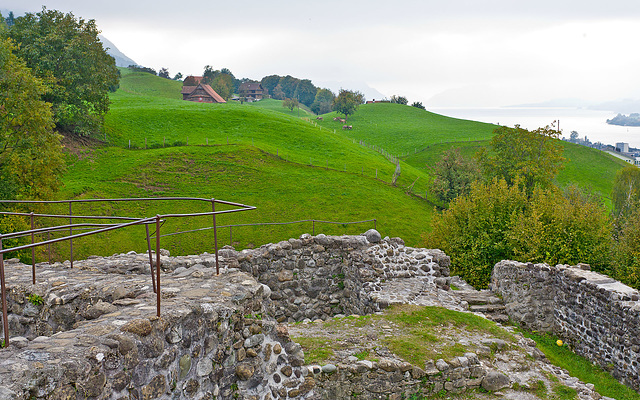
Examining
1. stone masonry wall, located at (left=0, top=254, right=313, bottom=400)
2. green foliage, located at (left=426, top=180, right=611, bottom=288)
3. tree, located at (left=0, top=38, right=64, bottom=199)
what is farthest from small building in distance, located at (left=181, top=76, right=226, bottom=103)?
stone masonry wall, located at (left=0, top=254, right=313, bottom=400)

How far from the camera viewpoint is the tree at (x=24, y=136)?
2430cm

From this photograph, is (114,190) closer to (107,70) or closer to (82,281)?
(107,70)

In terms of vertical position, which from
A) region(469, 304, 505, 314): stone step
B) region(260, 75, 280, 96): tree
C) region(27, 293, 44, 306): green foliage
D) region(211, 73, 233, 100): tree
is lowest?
region(469, 304, 505, 314): stone step

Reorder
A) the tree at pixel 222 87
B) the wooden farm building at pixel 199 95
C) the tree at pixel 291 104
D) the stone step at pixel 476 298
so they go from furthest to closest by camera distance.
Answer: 1. the tree at pixel 222 87
2. the tree at pixel 291 104
3. the wooden farm building at pixel 199 95
4. the stone step at pixel 476 298

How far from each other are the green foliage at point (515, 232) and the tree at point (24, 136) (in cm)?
2148

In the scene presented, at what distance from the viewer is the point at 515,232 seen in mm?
21453

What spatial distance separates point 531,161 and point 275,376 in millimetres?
35292

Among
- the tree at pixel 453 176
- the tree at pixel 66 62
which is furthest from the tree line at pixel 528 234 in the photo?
the tree at pixel 66 62

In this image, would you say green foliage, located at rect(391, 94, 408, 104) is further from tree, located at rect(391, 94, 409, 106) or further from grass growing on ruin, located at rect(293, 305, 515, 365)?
grass growing on ruin, located at rect(293, 305, 515, 365)

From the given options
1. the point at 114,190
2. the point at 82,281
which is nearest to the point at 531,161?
the point at 114,190

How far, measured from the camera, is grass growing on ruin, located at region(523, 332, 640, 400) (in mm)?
12844

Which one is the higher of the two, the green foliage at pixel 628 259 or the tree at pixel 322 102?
the tree at pixel 322 102

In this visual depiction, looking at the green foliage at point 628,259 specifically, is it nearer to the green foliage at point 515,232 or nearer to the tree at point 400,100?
the green foliage at point 515,232

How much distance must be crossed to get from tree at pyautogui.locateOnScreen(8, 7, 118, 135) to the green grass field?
347 cm
